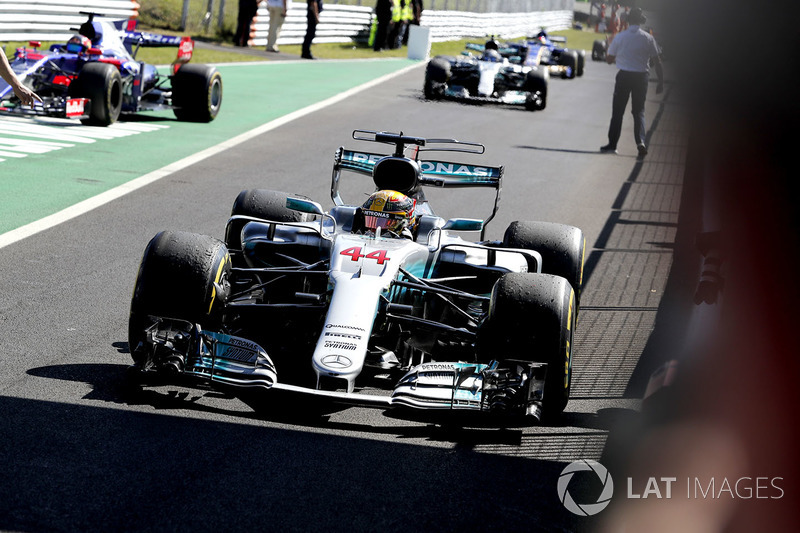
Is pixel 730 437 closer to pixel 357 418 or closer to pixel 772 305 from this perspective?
pixel 772 305

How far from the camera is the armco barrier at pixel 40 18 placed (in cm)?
2161

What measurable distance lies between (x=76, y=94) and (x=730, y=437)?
11319 mm

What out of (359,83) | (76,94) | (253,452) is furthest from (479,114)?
(253,452)

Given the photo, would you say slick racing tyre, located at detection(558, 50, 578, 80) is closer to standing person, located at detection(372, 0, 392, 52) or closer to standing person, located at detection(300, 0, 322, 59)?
standing person, located at detection(372, 0, 392, 52)

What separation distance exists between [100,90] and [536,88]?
10917 millimetres

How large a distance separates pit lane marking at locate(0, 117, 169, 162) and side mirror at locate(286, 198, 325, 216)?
6141 millimetres

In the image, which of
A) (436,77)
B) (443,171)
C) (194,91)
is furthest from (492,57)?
(443,171)

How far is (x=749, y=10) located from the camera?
3930mm

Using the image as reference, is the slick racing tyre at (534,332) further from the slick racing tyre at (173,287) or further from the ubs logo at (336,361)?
the slick racing tyre at (173,287)

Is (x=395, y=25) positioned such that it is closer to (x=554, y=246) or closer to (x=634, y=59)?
(x=634, y=59)

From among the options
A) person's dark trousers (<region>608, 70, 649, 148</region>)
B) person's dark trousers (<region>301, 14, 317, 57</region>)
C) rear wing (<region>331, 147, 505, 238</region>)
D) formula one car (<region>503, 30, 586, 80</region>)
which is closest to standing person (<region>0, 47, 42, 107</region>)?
rear wing (<region>331, 147, 505, 238</region>)

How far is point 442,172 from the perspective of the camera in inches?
305

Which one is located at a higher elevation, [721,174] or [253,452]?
[721,174]

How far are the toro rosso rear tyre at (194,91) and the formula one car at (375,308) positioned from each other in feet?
29.1
